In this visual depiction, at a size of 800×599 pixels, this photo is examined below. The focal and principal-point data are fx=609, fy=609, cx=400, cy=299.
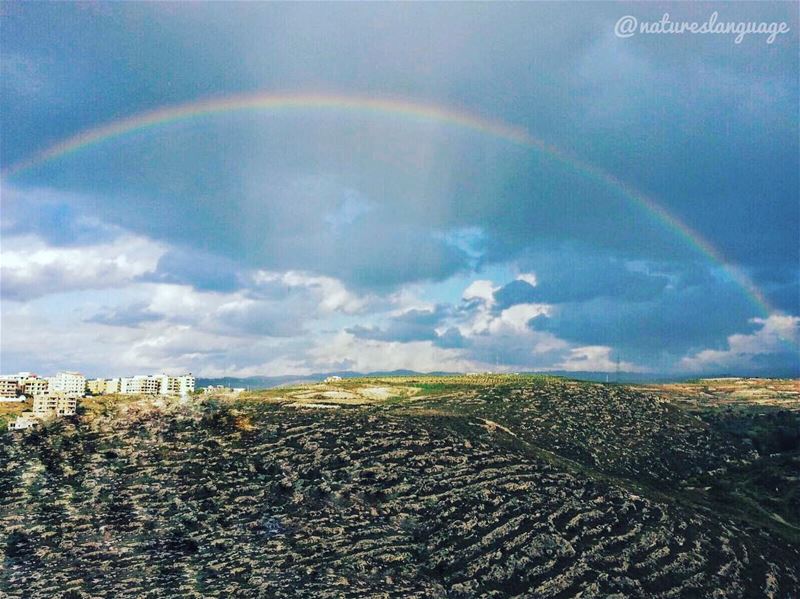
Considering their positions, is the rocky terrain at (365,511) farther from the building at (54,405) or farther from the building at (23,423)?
the building at (54,405)

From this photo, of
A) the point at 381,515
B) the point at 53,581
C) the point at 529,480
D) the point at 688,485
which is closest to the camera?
the point at 53,581

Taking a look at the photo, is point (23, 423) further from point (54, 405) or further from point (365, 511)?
point (365, 511)

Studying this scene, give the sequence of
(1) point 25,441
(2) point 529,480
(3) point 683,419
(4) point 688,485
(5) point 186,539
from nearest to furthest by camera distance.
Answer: (5) point 186,539 < (2) point 529,480 < (1) point 25,441 < (4) point 688,485 < (3) point 683,419

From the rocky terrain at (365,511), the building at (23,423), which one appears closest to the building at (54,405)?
the building at (23,423)

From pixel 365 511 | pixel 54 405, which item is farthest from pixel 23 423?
pixel 365 511

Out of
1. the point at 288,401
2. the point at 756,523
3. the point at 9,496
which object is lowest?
the point at 756,523

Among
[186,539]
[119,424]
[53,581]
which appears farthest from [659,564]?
[119,424]

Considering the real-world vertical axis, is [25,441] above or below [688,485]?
above

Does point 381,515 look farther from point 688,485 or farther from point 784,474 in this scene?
point 784,474
